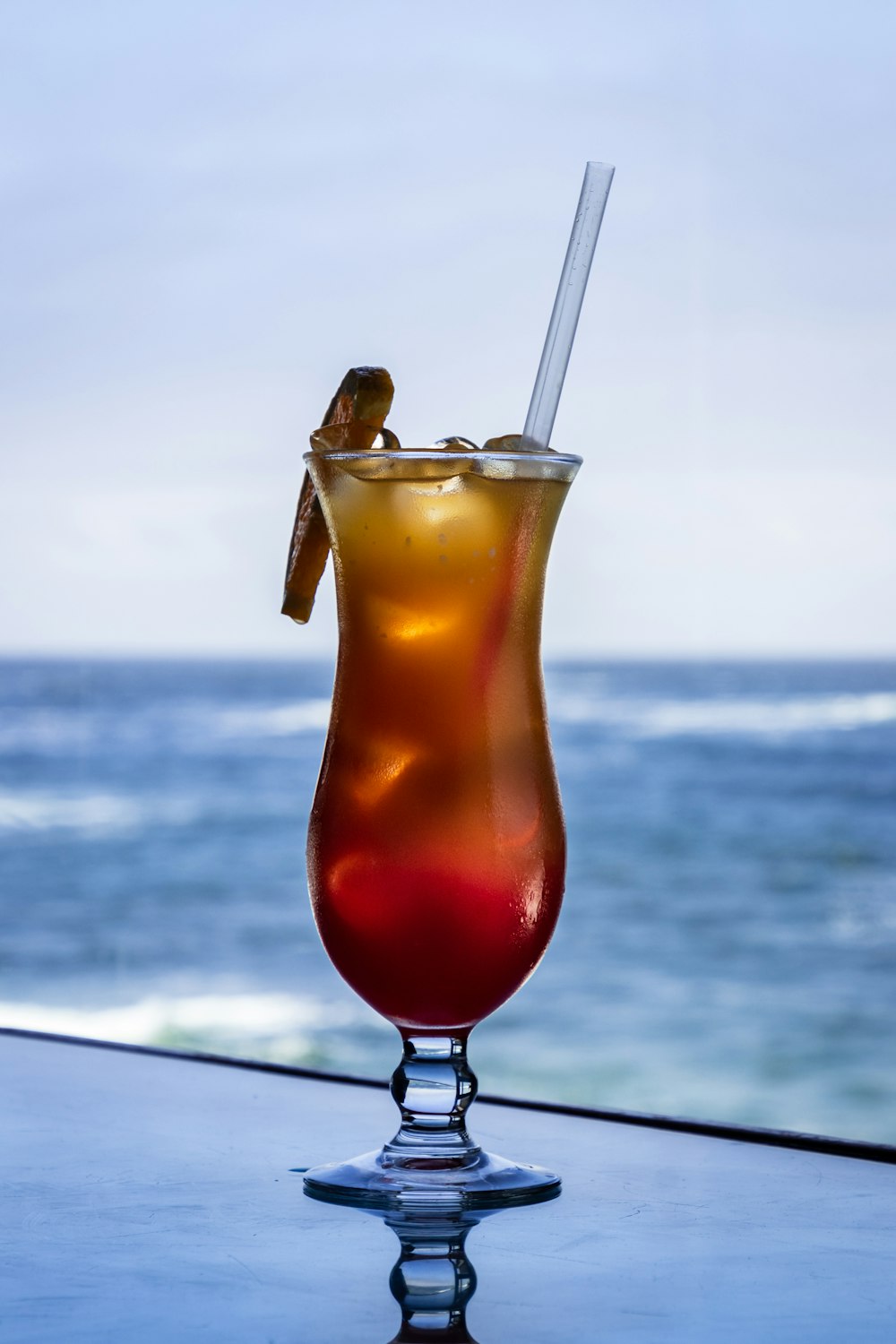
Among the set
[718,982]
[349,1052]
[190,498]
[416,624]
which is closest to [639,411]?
[190,498]

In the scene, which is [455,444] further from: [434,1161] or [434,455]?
[434,1161]

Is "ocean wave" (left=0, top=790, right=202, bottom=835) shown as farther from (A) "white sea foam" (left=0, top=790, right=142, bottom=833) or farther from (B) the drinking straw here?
(B) the drinking straw

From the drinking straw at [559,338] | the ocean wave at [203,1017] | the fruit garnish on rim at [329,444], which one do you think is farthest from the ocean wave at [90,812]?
the drinking straw at [559,338]

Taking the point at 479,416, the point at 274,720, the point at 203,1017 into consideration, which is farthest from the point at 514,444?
the point at 274,720

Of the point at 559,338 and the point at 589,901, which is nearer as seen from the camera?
the point at 559,338

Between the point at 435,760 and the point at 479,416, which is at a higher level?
the point at 479,416

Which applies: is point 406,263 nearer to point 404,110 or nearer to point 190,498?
point 404,110
